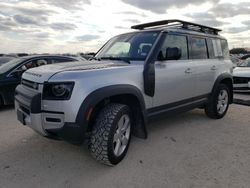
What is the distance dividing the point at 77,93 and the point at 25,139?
210cm

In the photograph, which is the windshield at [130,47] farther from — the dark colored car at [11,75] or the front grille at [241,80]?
the front grille at [241,80]

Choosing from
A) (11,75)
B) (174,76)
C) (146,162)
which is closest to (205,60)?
(174,76)

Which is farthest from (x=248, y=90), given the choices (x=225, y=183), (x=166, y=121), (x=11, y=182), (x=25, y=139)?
(x=11, y=182)

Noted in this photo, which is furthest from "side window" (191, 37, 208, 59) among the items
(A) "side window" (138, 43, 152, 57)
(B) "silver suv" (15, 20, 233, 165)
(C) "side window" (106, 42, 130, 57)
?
(C) "side window" (106, 42, 130, 57)

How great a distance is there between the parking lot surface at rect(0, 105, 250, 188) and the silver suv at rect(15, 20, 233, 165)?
1.00 ft

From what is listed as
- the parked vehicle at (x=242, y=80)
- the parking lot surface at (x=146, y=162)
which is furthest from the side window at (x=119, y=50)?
the parked vehicle at (x=242, y=80)

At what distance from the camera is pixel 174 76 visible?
4.78m

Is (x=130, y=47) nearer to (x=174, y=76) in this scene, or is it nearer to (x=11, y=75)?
(x=174, y=76)

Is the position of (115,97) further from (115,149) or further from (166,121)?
(166,121)

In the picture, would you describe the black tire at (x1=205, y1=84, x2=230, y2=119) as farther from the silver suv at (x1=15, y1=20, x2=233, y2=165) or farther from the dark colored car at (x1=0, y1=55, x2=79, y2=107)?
the dark colored car at (x1=0, y1=55, x2=79, y2=107)

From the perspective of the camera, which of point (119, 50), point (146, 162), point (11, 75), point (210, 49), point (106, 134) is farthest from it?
point (11, 75)

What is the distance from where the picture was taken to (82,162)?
3963 millimetres

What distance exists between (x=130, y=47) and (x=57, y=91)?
1.86 m

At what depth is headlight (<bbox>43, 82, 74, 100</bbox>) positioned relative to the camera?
3.34 m
